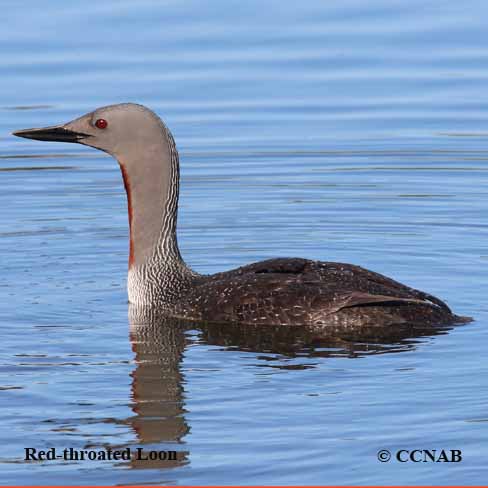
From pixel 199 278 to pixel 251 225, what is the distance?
2.22 m

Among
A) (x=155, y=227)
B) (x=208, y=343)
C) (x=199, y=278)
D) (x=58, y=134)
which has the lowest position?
(x=208, y=343)

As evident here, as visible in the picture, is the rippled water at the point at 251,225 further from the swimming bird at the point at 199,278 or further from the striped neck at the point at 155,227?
the striped neck at the point at 155,227

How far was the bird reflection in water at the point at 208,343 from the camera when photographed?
8.65 m

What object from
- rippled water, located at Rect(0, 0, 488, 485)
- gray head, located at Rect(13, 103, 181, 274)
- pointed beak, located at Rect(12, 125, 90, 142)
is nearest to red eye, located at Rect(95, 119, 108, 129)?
gray head, located at Rect(13, 103, 181, 274)

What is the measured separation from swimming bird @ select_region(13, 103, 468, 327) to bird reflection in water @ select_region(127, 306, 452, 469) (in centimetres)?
7

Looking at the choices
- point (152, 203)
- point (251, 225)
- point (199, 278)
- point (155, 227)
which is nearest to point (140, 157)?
point (152, 203)

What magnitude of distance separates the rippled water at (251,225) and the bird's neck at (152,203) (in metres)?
0.42

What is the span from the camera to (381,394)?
850cm

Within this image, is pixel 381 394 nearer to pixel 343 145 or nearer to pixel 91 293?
pixel 91 293

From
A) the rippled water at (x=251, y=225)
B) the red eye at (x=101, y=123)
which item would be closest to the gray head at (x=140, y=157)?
the red eye at (x=101, y=123)

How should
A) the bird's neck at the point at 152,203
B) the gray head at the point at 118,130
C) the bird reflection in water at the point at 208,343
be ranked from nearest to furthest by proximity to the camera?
the bird reflection in water at the point at 208,343
the gray head at the point at 118,130
the bird's neck at the point at 152,203

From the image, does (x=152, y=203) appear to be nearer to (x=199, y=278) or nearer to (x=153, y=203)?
(x=153, y=203)

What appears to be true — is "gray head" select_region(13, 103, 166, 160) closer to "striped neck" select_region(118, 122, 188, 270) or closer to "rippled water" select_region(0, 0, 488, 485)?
"striped neck" select_region(118, 122, 188, 270)

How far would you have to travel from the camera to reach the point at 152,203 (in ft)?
35.6
